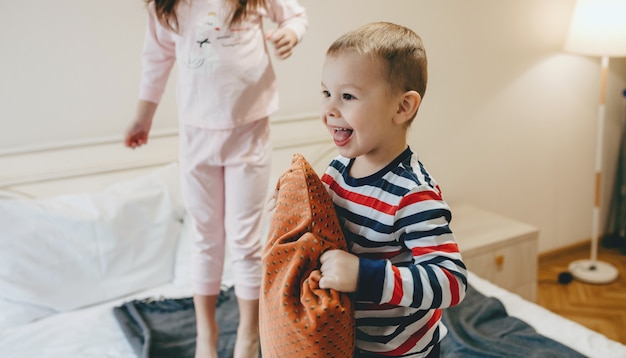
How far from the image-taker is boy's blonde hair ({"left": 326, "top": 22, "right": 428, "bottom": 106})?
88cm

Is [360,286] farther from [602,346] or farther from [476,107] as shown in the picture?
[476,107]

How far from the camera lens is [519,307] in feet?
6.20

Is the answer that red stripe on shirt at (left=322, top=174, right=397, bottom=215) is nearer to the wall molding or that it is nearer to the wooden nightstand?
the wall molding

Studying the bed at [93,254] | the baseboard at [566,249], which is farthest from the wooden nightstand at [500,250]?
the baseboard at [566,249]

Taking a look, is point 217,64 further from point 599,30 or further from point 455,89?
point 599,30

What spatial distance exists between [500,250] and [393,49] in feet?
Answer: 5.85

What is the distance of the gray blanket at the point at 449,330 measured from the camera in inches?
63.6

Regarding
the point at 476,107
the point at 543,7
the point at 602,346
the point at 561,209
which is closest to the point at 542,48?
the point at 543,7

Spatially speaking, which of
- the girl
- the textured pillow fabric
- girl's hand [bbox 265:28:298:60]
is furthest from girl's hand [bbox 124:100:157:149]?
the textured pillow fabric

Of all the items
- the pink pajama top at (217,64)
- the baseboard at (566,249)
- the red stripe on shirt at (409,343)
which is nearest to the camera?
the red stripe on shirt at (409,343)

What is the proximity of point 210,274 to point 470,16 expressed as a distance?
1.79m

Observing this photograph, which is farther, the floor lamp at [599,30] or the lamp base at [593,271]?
the lamp base at [593,271]

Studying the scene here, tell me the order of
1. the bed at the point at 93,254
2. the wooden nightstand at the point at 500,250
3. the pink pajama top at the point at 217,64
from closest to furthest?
the pink pajama top at the point at 217,64 → the bed at the point at 93,254 → the wooden nightstand at the point at 500,250

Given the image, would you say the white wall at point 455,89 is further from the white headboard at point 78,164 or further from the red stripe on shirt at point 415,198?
the red stripe on shirt at point 415,198
